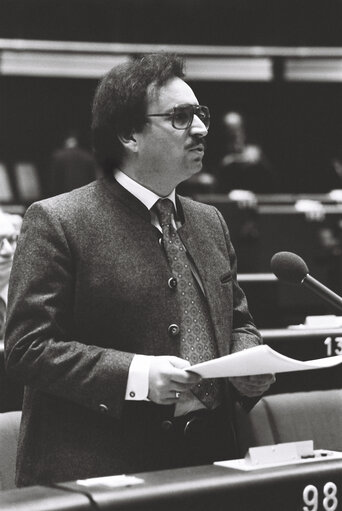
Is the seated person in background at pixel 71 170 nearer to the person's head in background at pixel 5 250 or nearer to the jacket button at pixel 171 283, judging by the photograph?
the person's head in background at pixel 5 250

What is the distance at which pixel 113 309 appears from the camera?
1.83 m

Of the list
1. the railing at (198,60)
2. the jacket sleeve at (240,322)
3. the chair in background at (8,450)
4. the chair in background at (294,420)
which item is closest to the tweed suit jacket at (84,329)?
the jacket sleeve at (240,322)

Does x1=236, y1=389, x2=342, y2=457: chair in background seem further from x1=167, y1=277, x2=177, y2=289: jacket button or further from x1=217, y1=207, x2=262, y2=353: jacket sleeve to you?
x1=167, y1=277, x2=177, y2=289: jacket button

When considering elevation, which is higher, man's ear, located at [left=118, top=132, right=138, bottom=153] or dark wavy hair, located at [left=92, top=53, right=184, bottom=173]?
dark wavy hair, located at [left=92, top=53, right=184, bottom=173]

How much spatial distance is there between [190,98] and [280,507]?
34.0 inches

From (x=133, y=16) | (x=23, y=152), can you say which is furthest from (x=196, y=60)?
(x=23, y=152)

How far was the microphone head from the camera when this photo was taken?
1.80 meters

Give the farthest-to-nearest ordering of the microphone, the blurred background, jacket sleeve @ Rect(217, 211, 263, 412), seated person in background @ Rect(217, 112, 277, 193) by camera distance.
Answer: the blurred background → seated person in background @ Rect(217, 112, 277, 193) → jacket sleeve @ Rect(217, 211, 263, 412) → the microphone

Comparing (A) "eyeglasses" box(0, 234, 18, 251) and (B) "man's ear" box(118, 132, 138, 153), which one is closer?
(B) "man's ear" box(118, 132, 138, 153)

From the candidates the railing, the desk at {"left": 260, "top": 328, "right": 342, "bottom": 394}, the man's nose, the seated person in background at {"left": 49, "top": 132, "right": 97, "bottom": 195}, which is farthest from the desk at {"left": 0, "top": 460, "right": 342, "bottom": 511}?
the railing

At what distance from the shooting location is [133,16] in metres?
8.83

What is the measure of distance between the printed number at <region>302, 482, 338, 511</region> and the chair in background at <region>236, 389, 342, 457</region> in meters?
0.85

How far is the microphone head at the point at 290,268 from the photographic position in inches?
70.9

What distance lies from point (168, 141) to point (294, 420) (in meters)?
0.97
